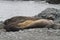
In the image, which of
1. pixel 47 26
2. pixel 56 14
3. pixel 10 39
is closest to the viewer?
pixel 10 39

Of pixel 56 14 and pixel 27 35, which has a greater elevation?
pixel 27 35

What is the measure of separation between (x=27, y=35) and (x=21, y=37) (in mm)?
273

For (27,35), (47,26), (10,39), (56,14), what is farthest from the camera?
(56,14)

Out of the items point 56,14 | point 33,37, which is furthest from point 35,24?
point 56,14

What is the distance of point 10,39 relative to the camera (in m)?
5.93

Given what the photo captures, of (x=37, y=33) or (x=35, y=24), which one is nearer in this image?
(x=37, y=33)

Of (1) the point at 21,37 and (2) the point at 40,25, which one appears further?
(2) the point at 40,25

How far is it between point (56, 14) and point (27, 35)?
613cm

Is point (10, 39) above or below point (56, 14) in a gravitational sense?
above

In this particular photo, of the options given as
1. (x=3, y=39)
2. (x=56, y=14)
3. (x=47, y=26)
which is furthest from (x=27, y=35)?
(x=56, y=14)

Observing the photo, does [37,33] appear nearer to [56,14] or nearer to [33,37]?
[33,37]

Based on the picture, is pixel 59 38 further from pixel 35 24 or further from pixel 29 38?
pixel 35 24

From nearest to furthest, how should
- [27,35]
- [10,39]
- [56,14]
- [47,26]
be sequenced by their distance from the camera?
1. [10,39]
2. [27,35]
3. [47,26]
4. [56,14]

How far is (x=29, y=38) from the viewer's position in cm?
597
